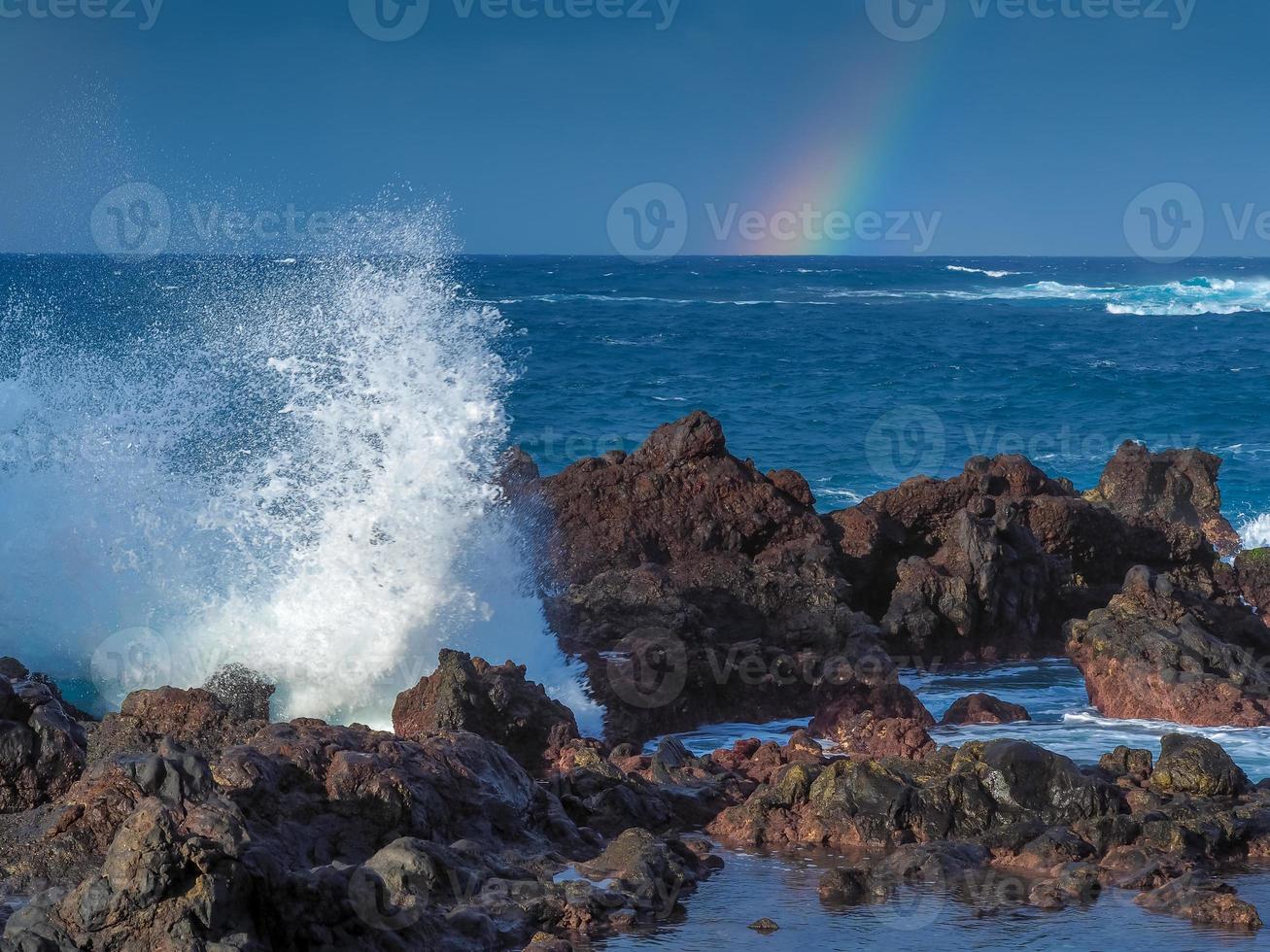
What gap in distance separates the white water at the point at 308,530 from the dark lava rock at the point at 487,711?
106 cm

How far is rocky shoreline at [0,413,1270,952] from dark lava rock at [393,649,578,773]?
0.02 meters

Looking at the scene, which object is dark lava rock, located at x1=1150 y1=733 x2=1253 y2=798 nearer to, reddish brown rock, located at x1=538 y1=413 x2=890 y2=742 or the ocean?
the ocean

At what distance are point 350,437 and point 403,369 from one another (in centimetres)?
99

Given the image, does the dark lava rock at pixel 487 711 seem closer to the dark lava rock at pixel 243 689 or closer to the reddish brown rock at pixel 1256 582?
the dark lava rock at pixel 243 689

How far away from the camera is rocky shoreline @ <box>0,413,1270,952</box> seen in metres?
6.25

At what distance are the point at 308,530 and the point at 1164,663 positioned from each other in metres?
6.71

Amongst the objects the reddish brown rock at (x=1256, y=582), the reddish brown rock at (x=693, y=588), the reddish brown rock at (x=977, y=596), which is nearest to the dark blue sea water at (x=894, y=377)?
the reddish brown rock at (x=1256, y=582)

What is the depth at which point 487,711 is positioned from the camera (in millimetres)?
9477

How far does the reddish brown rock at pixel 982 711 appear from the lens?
36.4 ft

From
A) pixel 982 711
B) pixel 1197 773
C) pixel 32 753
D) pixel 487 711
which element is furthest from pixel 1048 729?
pixel 32 753

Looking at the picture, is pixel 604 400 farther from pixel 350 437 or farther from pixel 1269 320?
pixel 1269 320

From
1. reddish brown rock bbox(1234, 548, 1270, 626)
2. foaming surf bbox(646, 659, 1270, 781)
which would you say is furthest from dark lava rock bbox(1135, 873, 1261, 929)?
reddish brown rock bbox(1234, 548, 1270, 626)

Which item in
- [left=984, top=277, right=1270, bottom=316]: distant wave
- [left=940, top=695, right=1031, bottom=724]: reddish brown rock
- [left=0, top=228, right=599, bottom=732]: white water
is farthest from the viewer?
[left=984, top=277, right=1270, bottom=316]: distant wave

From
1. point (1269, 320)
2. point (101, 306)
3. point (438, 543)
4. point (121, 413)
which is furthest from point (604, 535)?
point (1269, 320)
